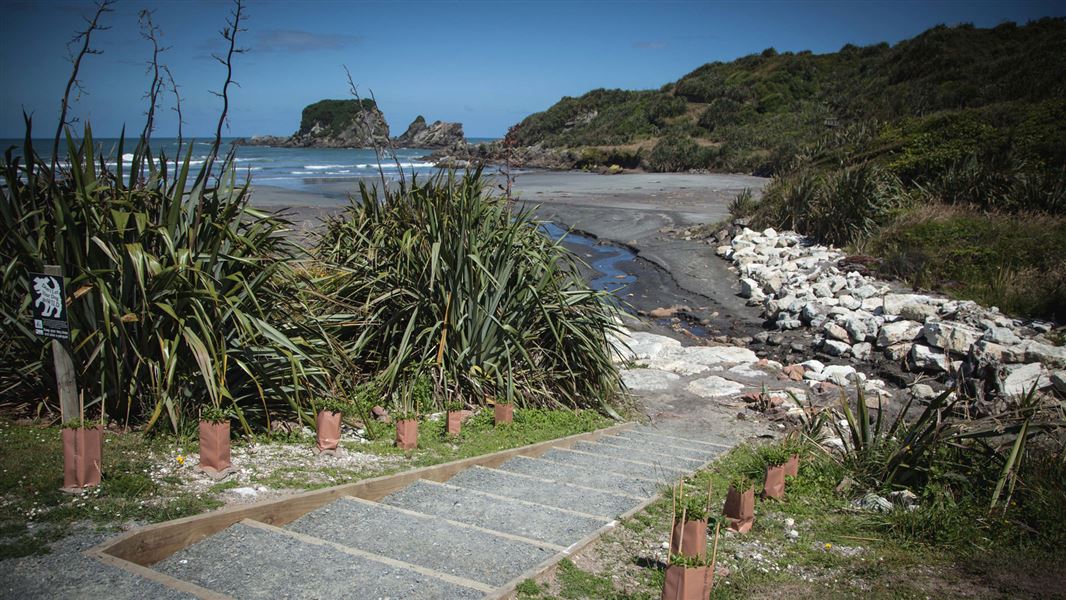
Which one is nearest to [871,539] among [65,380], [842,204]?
[65,380]

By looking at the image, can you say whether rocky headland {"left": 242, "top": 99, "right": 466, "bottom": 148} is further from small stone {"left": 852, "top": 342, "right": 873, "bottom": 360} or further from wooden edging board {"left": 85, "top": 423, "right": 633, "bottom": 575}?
wooden edging board {"left": 85, "top": 423, "right": 633, "bottom": 575}

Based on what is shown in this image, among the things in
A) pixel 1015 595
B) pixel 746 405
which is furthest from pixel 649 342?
pixel 1015 595

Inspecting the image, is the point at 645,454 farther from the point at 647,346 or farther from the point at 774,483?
the point at 647,346

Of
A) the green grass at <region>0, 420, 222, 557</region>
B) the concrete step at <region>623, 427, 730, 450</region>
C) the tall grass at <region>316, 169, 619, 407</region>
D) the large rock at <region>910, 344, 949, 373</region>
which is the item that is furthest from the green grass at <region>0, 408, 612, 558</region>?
the large rock at <region>910, 344, 949, 373</region>

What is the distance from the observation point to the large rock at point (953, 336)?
36.8 ft

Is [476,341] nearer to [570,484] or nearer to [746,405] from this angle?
[570,484]

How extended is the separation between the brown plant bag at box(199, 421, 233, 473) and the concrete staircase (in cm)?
77

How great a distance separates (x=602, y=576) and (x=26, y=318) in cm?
410

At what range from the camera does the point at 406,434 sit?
5656mm

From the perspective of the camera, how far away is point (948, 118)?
2281cm

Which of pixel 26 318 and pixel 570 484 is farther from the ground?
pixel 26 318

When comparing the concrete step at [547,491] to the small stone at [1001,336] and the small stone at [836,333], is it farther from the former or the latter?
the small stone at [836,333]

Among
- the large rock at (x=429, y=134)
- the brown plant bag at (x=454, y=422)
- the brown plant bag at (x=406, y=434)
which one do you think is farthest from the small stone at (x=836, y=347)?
the large rock at (x=429, y=134)

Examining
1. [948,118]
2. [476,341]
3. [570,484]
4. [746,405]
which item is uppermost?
[948,118]
